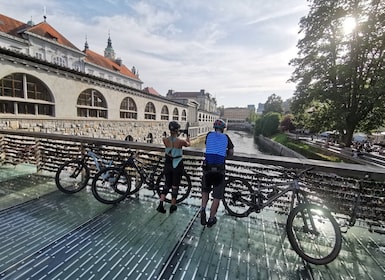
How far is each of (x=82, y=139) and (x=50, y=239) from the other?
84.4 inches

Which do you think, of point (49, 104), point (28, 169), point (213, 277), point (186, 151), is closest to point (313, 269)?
point (213, 277)

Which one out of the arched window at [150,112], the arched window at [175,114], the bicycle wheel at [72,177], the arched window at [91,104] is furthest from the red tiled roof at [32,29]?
the bicycle wheel at [72,177]

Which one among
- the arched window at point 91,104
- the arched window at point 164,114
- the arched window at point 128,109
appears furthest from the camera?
the arched window at point 164,114

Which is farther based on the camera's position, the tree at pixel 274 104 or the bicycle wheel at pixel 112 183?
the tree at pixel 274 104

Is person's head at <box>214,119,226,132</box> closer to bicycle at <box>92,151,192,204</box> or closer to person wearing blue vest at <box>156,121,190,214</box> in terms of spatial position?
person wearing blue vest at <box>156,121,190,214</box>

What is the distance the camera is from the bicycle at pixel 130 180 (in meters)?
3.42

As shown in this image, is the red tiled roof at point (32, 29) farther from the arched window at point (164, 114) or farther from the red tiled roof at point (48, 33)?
the arched window at point (164, 114)

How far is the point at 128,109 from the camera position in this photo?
18.7 meters

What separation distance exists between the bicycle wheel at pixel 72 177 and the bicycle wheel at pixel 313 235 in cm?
358

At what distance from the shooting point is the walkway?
6.42 ft

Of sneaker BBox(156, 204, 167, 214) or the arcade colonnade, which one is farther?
the arcade colonnade

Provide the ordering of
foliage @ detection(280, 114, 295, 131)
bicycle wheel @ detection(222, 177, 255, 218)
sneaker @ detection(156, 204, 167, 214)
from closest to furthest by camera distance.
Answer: bicycle wheel @ detection(222, 177, 255, 218) < sneaker @ detection(156, 204, 167, 214) < foliage @ detection(280, 114, 295, 131)

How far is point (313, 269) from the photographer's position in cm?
211

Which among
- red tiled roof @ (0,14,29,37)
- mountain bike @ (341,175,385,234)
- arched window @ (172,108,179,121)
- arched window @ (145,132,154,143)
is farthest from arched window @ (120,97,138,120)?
mountain bike @ (341,175,385,234)
